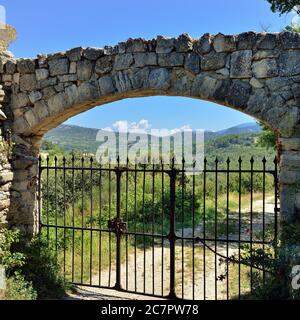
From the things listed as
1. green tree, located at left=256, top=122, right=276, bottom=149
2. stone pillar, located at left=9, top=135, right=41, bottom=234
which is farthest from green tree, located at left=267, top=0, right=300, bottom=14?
stone pillar, located at left=9, top=135, right=41, bottom=234

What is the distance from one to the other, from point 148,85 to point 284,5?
218 inches

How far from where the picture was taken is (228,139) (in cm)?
3512

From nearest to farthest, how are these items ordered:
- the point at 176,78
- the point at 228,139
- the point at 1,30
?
the point at 176,78 < the point at 1,30 < the point at 228,139

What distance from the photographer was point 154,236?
5.10 metres

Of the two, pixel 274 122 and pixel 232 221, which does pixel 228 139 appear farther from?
pixel 274 122

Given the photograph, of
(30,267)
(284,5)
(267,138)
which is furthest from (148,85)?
(267,138)

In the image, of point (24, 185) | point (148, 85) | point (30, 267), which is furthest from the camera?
point (24, 185)

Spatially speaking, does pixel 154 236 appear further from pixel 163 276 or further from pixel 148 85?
pixel 148 85

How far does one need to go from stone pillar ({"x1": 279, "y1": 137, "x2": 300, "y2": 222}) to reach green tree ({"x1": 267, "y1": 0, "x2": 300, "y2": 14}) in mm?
5607

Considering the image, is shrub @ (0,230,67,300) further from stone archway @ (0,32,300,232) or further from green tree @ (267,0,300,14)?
green tree @ (267,0,300,14)

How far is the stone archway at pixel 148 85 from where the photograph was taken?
168 inches

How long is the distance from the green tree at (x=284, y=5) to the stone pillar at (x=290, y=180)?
5.61 meters

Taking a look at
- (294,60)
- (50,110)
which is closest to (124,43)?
(50,110)
